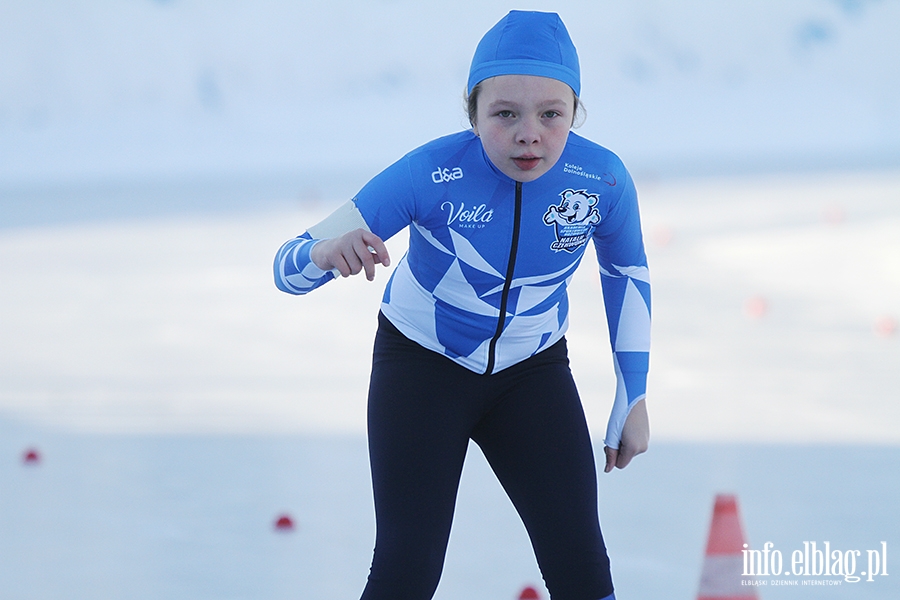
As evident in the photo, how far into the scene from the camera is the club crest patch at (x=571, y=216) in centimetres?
190

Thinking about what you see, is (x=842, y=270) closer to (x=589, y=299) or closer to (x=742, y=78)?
(x=589, y=299)

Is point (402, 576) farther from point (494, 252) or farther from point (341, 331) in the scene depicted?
point (341, 331)

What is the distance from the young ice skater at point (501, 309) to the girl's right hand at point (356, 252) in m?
→ 0.03

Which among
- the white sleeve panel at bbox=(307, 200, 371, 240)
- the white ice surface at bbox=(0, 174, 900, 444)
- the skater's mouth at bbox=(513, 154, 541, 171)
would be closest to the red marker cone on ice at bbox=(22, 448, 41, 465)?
the white ice surface at bbox=(0, 174, 900, 444)

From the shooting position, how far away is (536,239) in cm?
191

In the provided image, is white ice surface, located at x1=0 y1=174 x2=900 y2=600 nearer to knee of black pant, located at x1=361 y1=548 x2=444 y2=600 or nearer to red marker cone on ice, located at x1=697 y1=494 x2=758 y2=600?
red marker cone on ice, located at x1=697 y1=494 x2=758 y2=600

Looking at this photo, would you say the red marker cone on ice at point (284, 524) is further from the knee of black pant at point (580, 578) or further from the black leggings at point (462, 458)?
the knee of black pant at point (580, 578)

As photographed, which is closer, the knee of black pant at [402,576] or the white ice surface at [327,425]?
Answer: the knee of black pant at [402,576]

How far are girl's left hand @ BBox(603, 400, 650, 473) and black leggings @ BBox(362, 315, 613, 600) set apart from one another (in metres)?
0.11

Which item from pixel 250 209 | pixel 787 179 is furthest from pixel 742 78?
pixel 250 209

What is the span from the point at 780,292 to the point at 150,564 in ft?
12.9

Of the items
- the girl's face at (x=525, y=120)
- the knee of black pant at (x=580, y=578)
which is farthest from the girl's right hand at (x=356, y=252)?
the knee of black pant at (x=580, y=578)

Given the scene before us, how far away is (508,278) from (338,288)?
4.43 m

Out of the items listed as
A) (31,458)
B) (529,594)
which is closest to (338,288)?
(31,458)
